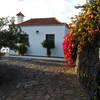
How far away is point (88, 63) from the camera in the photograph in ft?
10.7

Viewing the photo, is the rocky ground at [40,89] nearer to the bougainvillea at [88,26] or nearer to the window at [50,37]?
the bougainvillea at [88,26]

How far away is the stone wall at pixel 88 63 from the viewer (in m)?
3.05

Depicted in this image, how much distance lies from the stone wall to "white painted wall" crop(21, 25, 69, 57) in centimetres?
731

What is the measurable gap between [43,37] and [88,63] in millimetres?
8233

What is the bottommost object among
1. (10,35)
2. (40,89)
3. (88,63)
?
(40,89)

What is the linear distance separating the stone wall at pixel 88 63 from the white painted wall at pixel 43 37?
24.0 ft

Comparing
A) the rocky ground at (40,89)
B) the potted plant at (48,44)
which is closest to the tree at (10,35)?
the rocky ground at (40,89)

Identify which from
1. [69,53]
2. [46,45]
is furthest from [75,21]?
[46,45]

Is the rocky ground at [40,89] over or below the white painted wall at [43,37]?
below

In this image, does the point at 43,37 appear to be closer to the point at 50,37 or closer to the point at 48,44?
the point at 50,37

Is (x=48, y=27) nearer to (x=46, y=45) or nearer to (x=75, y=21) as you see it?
(x=46, y=45)

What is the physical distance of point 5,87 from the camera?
3.46 m

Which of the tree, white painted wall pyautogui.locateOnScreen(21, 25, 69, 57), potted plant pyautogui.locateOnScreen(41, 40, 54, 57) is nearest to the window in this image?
white painted wall pyautogui.locateOnScreen(21, 25, 69, 57)

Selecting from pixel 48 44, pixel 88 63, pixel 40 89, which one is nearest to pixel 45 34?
pixel 48 44
